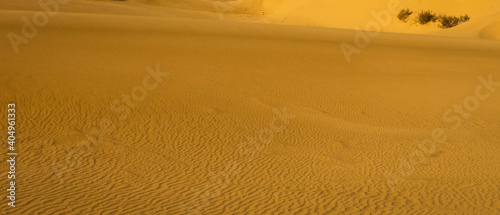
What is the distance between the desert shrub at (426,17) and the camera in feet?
88.4

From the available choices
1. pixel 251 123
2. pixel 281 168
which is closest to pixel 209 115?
pixel 251 123

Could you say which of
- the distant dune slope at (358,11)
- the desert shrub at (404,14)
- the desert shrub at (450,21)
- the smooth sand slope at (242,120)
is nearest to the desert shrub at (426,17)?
the distant dune slope at (358,11)

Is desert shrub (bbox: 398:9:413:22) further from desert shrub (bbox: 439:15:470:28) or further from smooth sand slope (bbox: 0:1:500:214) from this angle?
smooth sand slope (bbox: 0:1:500:214)

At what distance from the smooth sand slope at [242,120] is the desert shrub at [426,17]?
13.6 m

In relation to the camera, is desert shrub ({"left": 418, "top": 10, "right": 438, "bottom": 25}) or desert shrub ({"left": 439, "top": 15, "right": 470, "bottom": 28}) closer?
desert shrub ({"left": 439, "top": 15, "right": 470, "bottom": 28})

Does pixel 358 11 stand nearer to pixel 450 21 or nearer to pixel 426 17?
pixel 426 17

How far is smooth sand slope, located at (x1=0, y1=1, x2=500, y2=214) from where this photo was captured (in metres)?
5.26

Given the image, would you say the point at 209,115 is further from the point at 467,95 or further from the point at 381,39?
the point at 381,39

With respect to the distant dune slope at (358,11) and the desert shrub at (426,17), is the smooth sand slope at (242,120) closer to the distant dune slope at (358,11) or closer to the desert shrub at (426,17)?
the desert shrub at (426,17)

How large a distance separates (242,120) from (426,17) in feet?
72.4

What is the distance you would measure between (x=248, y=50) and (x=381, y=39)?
15.6ft

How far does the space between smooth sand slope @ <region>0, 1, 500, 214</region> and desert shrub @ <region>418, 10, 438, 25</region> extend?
13588 mm

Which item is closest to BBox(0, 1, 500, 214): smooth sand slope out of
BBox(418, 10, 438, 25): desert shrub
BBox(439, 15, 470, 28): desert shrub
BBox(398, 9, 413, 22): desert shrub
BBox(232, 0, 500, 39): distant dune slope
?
BBox(439, 15, 470, 28): desert shrub

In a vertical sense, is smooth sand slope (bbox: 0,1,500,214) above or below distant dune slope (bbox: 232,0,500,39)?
below
